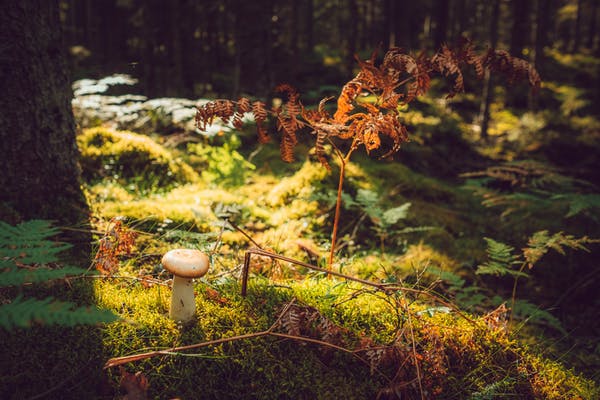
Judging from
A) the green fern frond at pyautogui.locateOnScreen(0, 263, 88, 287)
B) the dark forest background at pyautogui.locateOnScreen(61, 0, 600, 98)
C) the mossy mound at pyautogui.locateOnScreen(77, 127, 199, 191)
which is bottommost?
the mossy mound at pyautogui.locateOnScreen(77, 127, 199, 191)

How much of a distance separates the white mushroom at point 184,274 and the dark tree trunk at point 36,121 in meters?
1.43

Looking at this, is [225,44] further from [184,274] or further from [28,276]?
[28,276]

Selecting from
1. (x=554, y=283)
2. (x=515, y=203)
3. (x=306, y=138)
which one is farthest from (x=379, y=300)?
(x=306, y=138)

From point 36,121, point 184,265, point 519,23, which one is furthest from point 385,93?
point 519,23

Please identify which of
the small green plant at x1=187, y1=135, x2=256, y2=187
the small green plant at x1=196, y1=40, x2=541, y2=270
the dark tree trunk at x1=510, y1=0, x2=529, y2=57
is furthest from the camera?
the dark tree trunk at x1=510, y1=0, x2=529, y2=57

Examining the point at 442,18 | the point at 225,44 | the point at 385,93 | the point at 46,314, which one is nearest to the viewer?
the point at 46,314

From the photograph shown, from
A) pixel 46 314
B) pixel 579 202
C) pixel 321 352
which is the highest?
pixel 46 314

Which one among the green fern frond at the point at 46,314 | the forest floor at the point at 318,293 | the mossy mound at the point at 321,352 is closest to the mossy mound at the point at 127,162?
the forest floor at the point at 318,293

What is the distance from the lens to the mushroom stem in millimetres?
1907

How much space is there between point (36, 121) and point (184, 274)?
90.6 inches

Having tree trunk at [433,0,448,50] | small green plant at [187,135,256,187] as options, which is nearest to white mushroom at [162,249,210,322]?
small green plant at [187,135,256,187]

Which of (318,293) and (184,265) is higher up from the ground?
(184,265)

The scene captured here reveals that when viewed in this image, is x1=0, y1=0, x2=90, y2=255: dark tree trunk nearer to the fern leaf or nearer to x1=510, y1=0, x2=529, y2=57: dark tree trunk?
the fern leaf

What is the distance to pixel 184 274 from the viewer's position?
1770mm
